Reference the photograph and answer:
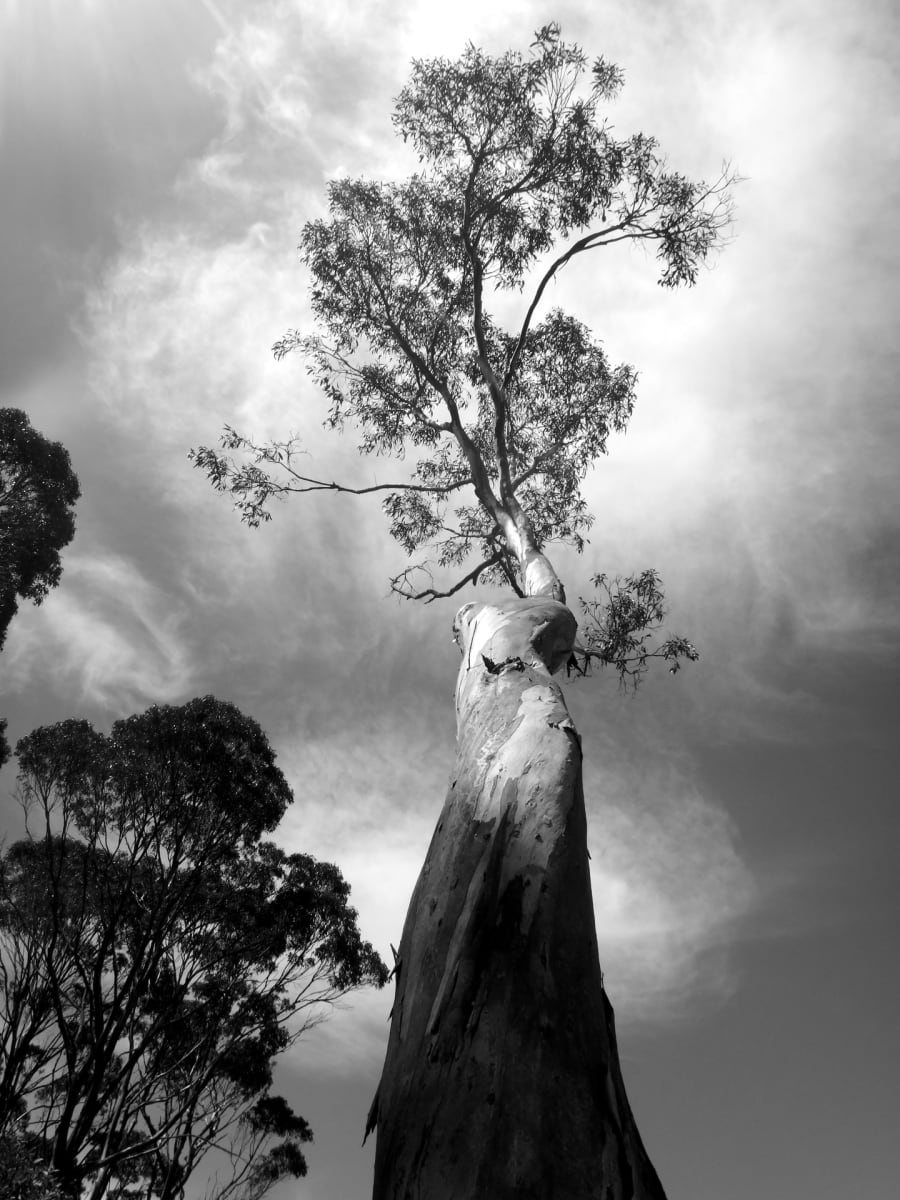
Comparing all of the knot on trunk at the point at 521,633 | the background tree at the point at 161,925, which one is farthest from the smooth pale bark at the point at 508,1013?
the background tree at the point at 161,925

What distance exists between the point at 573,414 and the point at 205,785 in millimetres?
6200

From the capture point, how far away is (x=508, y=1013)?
2.11m

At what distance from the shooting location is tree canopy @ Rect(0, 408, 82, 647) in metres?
10.8

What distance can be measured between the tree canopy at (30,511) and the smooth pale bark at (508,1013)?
9.85 m

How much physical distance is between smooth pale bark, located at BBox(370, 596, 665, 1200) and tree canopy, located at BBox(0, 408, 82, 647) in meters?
9.85

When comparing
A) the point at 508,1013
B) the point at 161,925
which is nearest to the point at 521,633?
the point at 508,1013

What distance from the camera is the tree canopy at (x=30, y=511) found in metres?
10.8

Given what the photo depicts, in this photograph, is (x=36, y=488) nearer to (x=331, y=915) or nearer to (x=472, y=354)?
(x=472, y=354)

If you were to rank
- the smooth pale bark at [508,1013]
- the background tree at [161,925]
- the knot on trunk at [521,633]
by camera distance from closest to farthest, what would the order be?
the smooth pale bark at [508,1013] → the knot on trunk at [521,633] → the background tree at [161,925]

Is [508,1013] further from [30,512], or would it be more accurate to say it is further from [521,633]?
[30,512]

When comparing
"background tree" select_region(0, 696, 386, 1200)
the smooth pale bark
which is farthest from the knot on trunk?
"background tree" select_region(0, 696, 386, 1200)

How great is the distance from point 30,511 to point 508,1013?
11003 millimetres

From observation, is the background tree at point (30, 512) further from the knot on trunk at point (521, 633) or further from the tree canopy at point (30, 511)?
the knot on trunk at point (521, 633)

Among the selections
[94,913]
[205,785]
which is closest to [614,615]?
[205,785]
